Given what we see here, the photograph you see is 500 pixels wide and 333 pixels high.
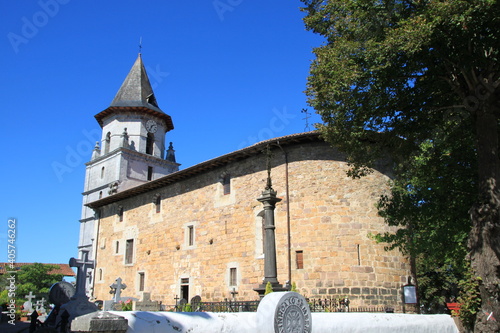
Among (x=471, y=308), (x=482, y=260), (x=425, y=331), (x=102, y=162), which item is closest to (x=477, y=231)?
(x=482, y=260)

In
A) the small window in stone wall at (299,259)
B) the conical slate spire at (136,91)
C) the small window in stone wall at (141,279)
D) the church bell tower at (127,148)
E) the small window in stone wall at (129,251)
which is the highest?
the conical slate spire at (136,91)

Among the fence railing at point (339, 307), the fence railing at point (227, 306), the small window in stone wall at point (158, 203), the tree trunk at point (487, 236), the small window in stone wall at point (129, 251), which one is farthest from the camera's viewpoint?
the small window in stone wall at point (129, 251)

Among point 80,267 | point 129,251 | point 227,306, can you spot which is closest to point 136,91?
point 129,251

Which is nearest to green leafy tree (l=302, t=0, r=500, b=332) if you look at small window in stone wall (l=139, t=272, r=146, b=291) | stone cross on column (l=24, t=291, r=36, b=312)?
stone cross on column (l=24, t=291, r=36, b=312)

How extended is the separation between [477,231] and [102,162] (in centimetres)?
3285

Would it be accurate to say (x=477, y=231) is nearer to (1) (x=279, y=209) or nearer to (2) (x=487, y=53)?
(2) (x=487, y=53)

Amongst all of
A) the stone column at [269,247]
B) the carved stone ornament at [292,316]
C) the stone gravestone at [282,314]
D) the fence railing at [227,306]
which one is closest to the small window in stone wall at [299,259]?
the fence railing at [227,306]

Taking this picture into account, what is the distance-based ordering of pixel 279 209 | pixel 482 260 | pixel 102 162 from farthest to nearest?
pixel 102 162 → pixel 279 209 → pixel 482 260

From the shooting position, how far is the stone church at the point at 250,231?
53.5 feet

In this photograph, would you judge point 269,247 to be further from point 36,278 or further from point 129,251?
point 36,278

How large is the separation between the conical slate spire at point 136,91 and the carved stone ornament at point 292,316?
32.0 metres

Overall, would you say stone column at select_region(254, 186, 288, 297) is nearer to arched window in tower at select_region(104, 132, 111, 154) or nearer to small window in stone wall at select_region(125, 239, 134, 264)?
small window in stone wall at select_region(125, 239, 134, 264)

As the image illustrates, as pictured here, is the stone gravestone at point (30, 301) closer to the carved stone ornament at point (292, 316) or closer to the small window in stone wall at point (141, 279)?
the small window in stone wall at point (141, 279)

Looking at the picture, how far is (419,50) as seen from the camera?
908 centimetres
